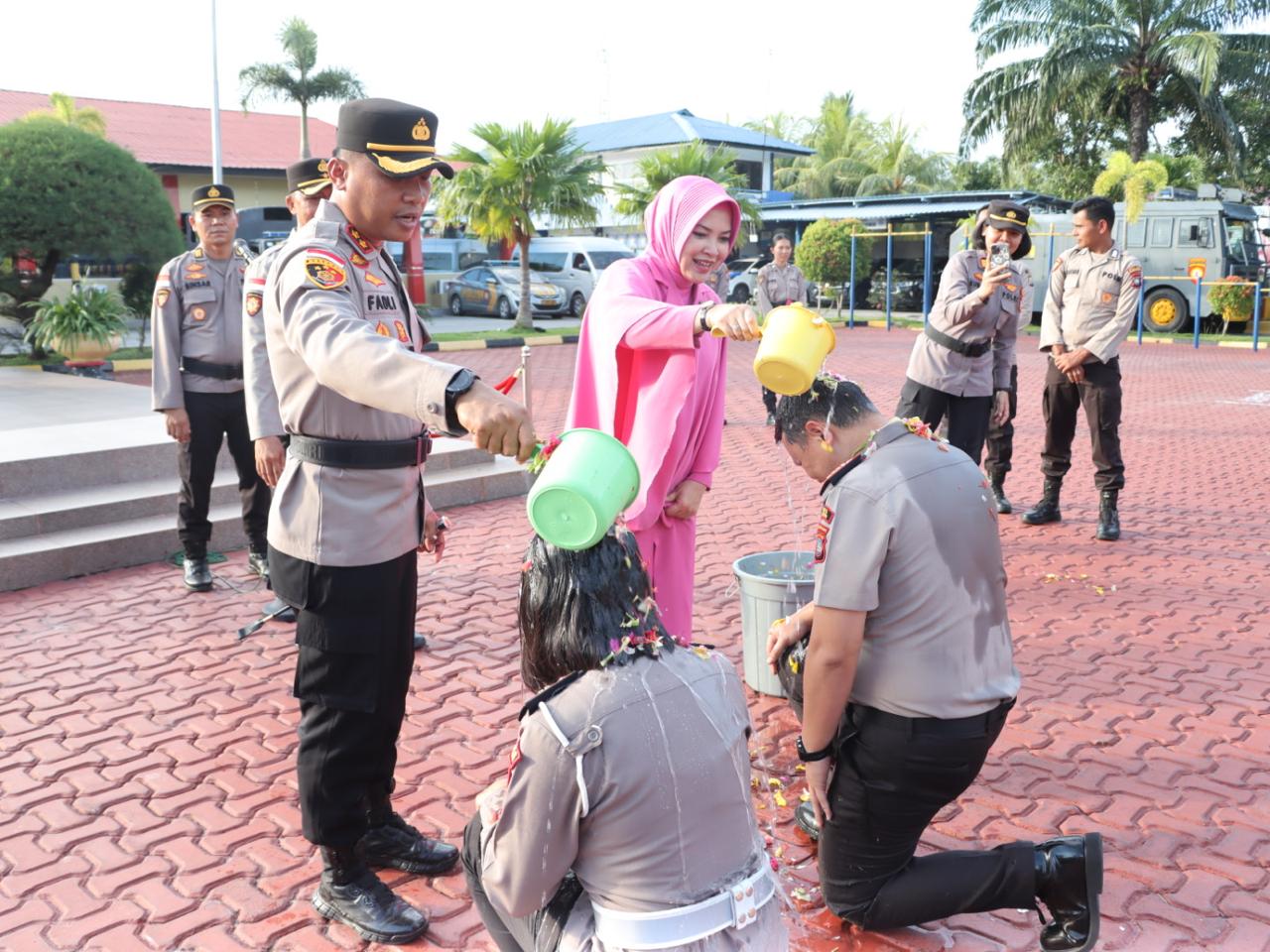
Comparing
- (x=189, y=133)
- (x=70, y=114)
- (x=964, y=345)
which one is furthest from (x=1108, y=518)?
(x=189, y=133)

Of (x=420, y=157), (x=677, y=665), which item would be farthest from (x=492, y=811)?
(x=420, y=157)

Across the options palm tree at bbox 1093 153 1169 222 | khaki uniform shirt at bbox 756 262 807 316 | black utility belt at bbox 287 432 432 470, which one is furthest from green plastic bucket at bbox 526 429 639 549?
palm tree at bbox 1093 153 1169 222

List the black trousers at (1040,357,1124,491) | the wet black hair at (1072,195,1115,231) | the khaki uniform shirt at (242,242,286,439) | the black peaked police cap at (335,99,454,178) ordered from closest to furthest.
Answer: the black peaked police cap at (335,99,454,178)
the khaki uniform shirt at (242,242,286,439)
the wet black hair at (1072,195,1115,231)
the black trousers at (1040,357,1124,491)

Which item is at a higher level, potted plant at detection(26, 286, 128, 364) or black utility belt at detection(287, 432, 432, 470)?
potted plant at detection(26, 286, 128, 364)

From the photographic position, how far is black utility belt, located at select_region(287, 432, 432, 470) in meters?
2.75

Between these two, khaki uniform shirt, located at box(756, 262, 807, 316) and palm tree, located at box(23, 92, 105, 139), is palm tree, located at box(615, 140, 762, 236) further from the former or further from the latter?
khaki uniform shirt, located at box(756, 262, 807, 316)

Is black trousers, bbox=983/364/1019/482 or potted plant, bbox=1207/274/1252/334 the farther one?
potted plant, bbox=1207/274/1252/334

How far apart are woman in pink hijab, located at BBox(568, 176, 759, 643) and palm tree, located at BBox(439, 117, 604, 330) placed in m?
18.8

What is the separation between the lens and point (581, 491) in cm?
182

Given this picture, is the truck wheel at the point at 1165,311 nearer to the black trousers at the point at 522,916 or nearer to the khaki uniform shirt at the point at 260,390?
the khaki uniform shirt at the point at 260,390

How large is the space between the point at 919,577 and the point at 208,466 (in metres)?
4.45

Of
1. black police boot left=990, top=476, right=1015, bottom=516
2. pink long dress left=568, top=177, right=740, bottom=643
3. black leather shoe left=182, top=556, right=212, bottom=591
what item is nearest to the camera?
pink long dress left=568, top=177, right=740, bottom=643

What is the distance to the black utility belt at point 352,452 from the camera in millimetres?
2748

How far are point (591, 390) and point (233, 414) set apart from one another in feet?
10.5
